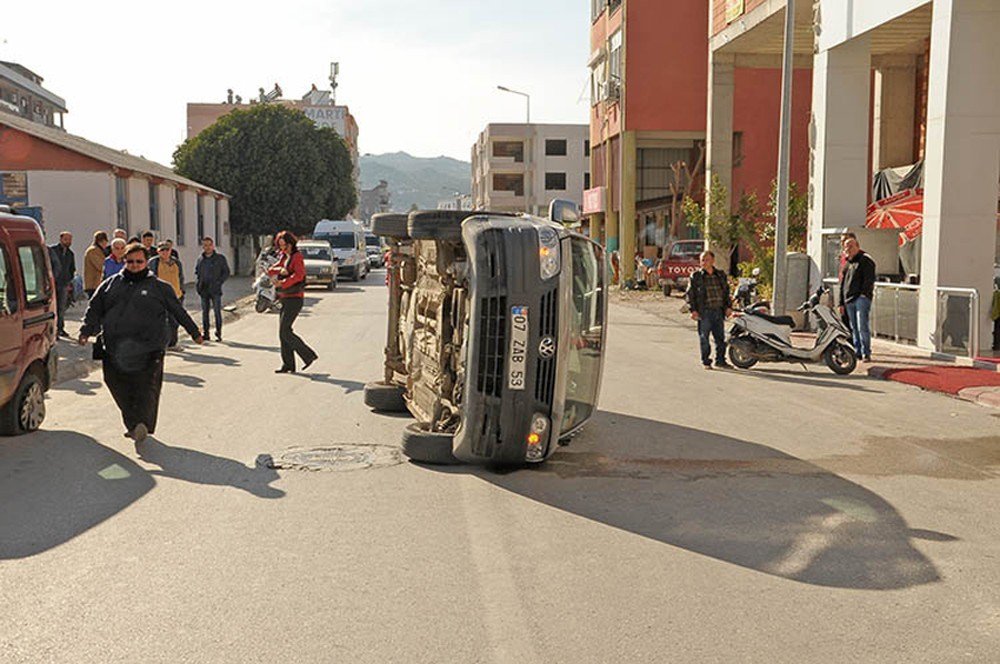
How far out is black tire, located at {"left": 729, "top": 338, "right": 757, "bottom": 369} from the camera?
1530 centimetres

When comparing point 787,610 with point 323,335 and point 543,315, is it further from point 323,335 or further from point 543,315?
point 323,335

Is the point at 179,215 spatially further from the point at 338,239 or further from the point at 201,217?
the point at 338,239

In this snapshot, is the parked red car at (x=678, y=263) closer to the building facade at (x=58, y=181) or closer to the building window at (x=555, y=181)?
the building facade at (x=58, y=181)

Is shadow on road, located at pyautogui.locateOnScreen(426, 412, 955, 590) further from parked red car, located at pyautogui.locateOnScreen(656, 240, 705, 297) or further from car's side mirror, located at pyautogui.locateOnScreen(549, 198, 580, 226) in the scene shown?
parked red car, located at pyautogui.locateOnScreen(656, 240, 705, 297)

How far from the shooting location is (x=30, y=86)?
257ft

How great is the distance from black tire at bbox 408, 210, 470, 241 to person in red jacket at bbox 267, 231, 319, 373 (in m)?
6.11

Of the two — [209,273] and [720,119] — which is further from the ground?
[720,119]

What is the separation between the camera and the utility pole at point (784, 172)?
20109 millimetres

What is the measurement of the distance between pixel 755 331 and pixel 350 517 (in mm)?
9506

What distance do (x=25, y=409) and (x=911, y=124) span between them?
2423 cm

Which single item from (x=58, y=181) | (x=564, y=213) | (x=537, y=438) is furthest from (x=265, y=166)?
(x=537, y=438)

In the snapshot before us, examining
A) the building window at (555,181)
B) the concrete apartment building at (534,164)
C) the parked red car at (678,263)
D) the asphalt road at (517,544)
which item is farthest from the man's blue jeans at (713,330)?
the building window at (555,181)

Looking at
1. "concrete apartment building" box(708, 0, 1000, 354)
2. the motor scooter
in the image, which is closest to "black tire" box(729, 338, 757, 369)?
the motor scooter

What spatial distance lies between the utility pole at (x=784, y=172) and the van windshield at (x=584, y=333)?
12083mm
